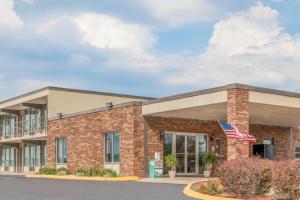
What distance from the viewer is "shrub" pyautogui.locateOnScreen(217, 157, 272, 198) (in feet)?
55.2

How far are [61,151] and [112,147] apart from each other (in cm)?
730

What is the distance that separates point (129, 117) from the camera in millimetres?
31062

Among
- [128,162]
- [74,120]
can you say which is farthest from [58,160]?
[128,162]

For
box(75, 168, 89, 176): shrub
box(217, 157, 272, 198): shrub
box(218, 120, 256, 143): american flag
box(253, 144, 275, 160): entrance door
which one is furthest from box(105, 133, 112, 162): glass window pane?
box(217, 157, 272, 198): shrub

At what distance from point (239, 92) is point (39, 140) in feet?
84.3

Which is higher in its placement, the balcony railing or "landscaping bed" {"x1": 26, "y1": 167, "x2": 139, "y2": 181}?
the balcony railing

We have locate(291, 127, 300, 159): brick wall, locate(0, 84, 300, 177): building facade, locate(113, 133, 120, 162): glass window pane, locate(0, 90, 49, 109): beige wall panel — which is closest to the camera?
locate(0, 84, 300, 177): building facade

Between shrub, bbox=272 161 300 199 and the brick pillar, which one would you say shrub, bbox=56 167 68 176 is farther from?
shrub, bbox=272 161 300 199

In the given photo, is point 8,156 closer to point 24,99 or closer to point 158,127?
point 24,99

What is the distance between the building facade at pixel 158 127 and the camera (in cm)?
2541

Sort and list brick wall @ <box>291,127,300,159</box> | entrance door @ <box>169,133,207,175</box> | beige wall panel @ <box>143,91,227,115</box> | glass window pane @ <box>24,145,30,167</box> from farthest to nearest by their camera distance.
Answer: glass window pane @ <box>24,145,30,167</box>, brick wall @ <box>291,127,300,159</box>, entrance door @ <box>169,133,207,175</box>, beige wall panel @ <box>143,91,227,115</box>

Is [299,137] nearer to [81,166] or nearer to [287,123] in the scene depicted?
[287,123]

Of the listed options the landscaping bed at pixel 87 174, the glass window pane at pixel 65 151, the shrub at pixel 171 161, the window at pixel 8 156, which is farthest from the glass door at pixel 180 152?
the window at pixel 8 156

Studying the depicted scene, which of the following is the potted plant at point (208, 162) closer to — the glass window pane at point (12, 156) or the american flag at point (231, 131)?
the american flag at point (231, 131)
